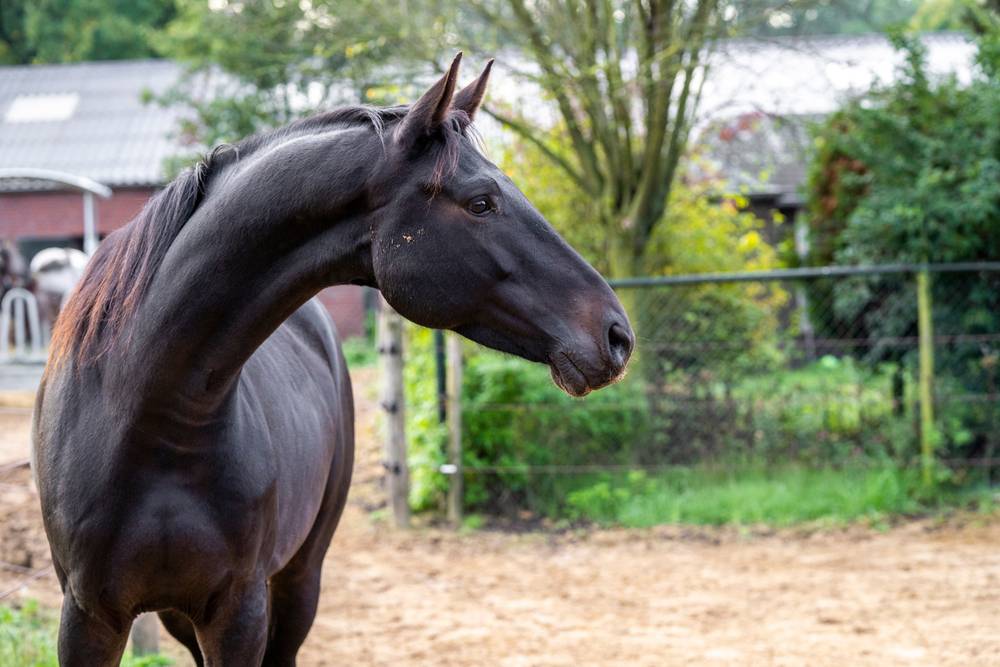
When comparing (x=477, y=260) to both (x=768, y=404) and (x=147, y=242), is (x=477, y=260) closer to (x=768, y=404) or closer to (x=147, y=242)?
(x=147, y=242)

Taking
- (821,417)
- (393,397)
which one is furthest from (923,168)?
(393,397)

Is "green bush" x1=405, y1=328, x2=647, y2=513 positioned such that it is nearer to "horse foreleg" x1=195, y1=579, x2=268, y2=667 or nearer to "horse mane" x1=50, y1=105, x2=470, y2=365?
"horse foreleg" x1=195, y1=579, x2=268, y2=667

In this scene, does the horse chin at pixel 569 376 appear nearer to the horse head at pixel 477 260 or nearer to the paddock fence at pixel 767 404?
the horse head at pixel 477 260

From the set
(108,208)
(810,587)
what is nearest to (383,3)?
(810,587)

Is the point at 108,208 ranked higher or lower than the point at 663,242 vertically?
higher

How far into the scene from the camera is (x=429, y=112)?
1937mm

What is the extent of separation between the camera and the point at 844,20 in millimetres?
31047

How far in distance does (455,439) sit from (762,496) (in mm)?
2267

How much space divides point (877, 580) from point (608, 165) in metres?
4.09

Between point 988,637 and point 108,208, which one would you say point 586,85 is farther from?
point 108,208

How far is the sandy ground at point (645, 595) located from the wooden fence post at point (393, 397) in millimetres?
459

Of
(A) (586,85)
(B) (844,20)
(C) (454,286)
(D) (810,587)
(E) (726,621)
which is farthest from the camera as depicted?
(B) (844,20)

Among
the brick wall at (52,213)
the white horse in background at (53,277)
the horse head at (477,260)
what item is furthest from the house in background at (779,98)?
the brick wall at (52,213)

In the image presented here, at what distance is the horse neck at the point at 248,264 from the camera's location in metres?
2.04
